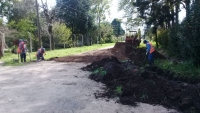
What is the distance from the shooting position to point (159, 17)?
20766mm

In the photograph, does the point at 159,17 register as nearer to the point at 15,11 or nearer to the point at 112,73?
the point at 112,73

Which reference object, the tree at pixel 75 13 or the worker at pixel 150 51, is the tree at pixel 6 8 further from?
the worker at pixel 150 51

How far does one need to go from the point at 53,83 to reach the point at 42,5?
1027 inches

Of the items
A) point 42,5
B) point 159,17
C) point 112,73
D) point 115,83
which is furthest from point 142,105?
point 42,5

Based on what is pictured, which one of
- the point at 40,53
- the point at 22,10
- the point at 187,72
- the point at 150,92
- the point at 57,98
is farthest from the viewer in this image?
the point at 22,10

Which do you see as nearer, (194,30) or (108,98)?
(108,98)

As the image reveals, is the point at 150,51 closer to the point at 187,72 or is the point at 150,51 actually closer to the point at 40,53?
the point at 187,72

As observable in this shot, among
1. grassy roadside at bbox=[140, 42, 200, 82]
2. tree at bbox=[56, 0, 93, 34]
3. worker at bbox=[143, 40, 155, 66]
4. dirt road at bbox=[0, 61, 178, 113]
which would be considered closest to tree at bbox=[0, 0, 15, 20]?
tree at bbox=[56, 0, 93, 34]

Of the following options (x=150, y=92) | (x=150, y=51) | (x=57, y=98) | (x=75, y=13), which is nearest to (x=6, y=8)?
(x=75, y=13)

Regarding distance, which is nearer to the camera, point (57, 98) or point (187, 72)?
point (57, 98)

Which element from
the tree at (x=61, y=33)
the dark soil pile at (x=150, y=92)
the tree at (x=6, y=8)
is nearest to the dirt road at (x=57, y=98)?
the dark soil pile at (x=150, y=92)

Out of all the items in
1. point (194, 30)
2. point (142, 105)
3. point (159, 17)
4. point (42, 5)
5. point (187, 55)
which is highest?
point (42, 5)

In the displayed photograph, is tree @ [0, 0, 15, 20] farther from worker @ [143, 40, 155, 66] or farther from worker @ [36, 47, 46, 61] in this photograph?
worker @ [143, 40, 155, 66]

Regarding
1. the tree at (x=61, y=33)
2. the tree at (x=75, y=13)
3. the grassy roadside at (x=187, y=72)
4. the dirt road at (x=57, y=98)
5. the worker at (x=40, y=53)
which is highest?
the tree at (x=75, y=13)
